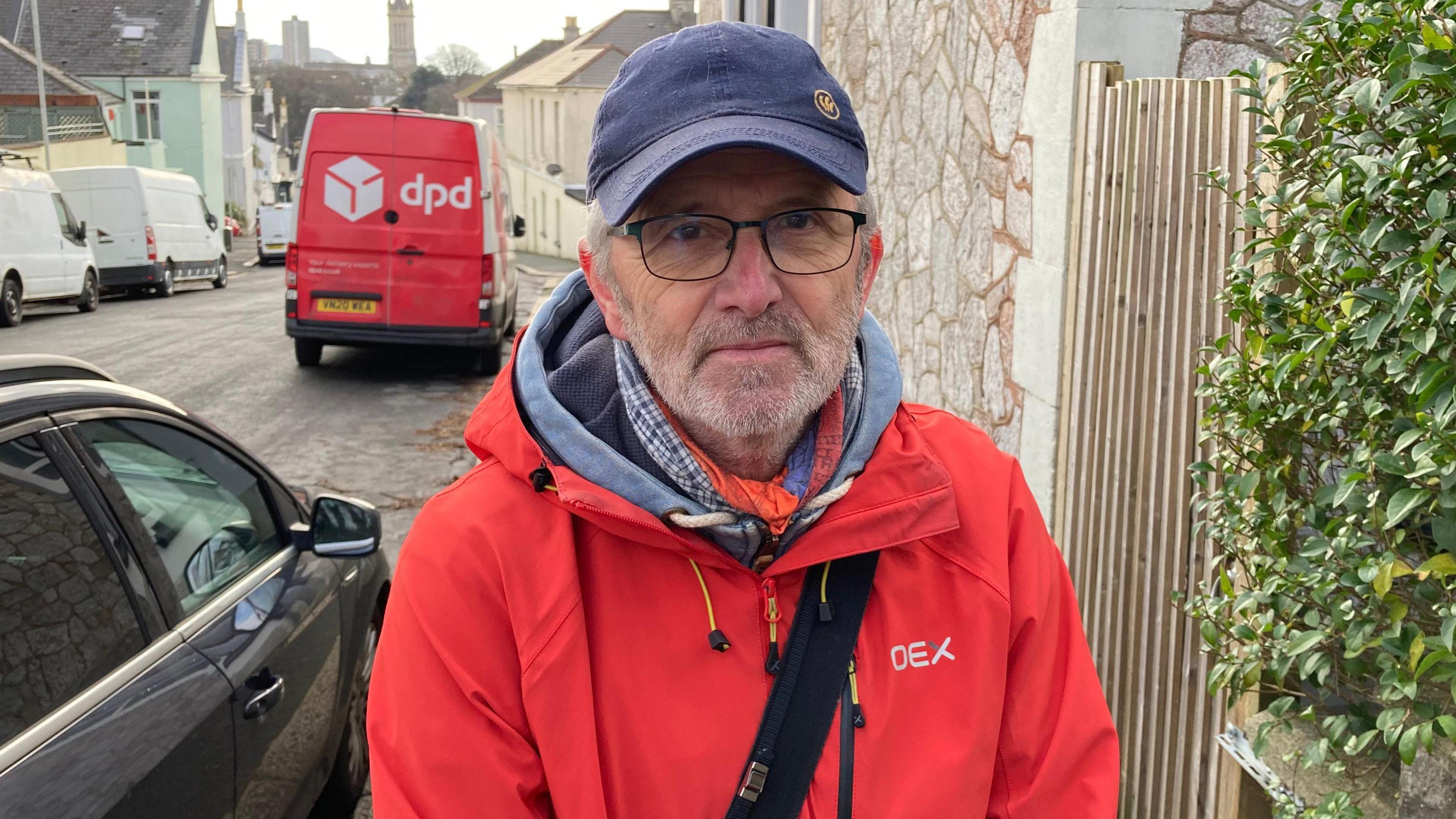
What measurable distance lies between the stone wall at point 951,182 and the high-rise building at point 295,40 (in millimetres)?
163639

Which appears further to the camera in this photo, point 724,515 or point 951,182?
point 951,182

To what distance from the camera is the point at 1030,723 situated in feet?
5.35

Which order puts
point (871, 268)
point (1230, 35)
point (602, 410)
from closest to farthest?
point (602, 410) < point (871, 268) < point (1230, 35)

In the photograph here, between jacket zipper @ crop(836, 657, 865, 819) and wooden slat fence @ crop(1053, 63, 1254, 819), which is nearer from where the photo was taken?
jacket zipper @ crop(836, 657, 865, 819)

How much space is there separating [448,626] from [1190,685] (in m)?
2.31

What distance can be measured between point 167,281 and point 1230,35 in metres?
24.4

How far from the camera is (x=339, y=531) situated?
11.2ft

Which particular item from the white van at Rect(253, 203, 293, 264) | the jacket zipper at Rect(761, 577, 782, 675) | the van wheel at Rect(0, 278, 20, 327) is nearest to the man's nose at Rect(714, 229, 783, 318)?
the jacket zipper at Rect(761, 577, 782, 675)

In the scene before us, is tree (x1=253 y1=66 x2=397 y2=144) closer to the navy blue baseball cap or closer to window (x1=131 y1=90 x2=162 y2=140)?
window (x1=131 y1=90 x2=162 y2=140)

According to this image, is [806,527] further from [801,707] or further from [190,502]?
[190,502]

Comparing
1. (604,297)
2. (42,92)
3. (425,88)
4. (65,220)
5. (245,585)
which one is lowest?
(245,585)

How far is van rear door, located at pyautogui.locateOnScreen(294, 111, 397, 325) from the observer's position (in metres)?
11.7

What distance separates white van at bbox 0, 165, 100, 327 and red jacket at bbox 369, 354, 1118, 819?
1867cm

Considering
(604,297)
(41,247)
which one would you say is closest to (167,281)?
(41,247)
